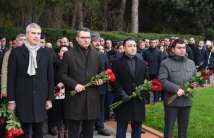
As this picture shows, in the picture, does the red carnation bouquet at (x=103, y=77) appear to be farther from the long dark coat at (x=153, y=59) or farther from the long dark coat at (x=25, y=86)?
the long dark coat at (x=153, y=59)

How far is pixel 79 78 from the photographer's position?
7.75 metres

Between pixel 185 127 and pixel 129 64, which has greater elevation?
pixel 129 64

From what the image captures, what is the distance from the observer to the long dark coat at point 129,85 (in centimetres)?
830

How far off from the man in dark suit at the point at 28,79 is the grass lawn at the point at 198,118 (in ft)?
12.3

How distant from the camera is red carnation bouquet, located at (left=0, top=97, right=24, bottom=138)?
276 inches

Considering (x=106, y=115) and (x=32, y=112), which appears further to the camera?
(x=106, y=115)

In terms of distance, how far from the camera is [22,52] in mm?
7461

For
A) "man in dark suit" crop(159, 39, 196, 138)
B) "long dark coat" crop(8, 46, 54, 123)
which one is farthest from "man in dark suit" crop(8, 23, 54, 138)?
"man in dark suit" crop(159, 39, 196, 138)

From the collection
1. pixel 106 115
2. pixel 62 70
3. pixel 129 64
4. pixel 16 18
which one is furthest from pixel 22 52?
pixel 16 18

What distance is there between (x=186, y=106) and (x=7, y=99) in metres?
2.94

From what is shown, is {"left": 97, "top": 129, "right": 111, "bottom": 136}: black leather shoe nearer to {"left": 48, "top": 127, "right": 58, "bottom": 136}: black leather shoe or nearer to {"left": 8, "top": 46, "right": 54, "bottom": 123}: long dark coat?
{"left": 48, "top": 127, "right": 58, "bottom": 136}: black leather shoe

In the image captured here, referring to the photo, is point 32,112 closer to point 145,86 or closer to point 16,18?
point 145,86

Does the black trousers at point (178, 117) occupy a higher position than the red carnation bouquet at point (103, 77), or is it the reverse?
the red carnation bouquet at point (103, 77)

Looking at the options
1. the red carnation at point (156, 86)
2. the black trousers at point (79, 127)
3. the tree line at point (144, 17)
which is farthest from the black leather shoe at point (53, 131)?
the tree line at point (144, 17)
